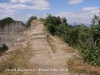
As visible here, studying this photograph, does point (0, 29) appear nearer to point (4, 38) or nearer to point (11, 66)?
point (4, 38)

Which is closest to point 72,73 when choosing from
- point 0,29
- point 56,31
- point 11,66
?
point 11,66

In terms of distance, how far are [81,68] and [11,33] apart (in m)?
22.9

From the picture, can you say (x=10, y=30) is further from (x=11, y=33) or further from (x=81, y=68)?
(x=81, y=68)

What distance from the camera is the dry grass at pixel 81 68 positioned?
5344 mm

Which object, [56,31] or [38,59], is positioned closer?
[38,59]

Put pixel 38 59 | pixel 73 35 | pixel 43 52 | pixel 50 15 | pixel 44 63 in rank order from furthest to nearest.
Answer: pixel 50 15 < pixel 73 35 < pixel 43 52 < pixel 38 59 < pixel 44 63

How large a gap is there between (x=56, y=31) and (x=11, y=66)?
11.4m

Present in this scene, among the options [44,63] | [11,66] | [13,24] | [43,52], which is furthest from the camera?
[13,24]

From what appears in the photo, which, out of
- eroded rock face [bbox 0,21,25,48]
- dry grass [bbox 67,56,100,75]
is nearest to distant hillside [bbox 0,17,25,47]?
eroded rock face [bbox 0,21,25,48]

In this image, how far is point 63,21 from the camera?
20.0 meters

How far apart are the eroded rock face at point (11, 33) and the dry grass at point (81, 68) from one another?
20247 mm

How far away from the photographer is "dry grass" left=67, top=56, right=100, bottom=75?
534 centimetres

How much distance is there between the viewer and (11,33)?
27406mm

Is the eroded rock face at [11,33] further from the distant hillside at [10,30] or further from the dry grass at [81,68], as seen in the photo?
the dry grass at [81,68]
